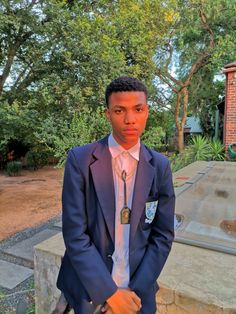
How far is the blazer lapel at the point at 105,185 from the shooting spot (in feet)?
3.74

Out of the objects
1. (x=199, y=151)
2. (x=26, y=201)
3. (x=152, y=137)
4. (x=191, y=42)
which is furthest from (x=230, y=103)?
(x=191, y=42)

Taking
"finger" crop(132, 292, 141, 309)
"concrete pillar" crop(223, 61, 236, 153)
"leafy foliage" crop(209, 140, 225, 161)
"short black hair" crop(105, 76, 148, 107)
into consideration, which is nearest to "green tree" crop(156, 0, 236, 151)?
"concrete pillar" crop(223, 61, 236, 153)

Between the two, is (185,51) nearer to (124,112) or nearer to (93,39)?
(93,39)

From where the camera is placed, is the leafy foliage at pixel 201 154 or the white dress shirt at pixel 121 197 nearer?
the white dress shirt at pixel 121 197

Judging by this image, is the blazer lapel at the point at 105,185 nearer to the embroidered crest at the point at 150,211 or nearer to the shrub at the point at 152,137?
the embroidered crest at the point at 150,211

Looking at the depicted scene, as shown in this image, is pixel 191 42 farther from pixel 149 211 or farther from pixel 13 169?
pixel 149 211

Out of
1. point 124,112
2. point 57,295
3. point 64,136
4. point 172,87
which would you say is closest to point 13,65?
point 64,136

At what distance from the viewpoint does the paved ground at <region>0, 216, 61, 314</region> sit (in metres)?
2.73

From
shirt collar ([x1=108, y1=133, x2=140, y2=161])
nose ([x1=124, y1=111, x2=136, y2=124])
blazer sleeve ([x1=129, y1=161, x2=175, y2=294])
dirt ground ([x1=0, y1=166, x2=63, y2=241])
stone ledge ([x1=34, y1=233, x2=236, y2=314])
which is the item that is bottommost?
dirt ground ([x1=0, y1=166, x2=63, y2=241])

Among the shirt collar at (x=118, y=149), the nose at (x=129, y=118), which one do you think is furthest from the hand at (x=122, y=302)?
the nose at (x=129, y=118)

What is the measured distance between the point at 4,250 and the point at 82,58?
11.3ft

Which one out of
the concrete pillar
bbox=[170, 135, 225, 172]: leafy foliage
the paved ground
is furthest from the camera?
bbox=[170, 135, 225, 172]: leafy foliage

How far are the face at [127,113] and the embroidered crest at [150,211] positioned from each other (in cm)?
29

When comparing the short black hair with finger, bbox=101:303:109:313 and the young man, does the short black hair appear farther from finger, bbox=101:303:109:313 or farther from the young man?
finger, bbox=101:303:109:313
